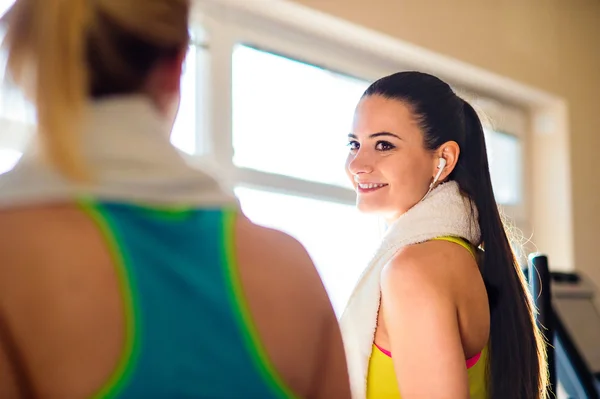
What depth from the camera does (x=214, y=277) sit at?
2.39 feet

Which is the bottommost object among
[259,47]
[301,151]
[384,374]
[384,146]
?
[384,374]

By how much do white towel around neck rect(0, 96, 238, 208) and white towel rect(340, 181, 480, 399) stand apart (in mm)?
672

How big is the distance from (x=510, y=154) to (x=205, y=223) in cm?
337

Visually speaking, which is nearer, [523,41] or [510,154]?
[523,41]

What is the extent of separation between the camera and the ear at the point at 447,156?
1496 mm

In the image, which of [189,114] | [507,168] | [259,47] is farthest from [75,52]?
[507,168]

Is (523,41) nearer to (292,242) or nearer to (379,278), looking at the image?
(379,278)

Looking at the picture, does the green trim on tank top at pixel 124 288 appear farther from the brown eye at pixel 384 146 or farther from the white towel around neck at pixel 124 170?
the brown eye at pixel 384 146

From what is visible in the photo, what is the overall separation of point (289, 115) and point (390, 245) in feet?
4.80

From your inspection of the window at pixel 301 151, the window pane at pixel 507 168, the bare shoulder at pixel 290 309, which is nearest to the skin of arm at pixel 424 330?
the bare shoulder at pixel 290 309

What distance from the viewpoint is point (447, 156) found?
1.50 meters

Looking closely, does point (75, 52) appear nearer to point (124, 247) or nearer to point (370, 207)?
point (124, 247)

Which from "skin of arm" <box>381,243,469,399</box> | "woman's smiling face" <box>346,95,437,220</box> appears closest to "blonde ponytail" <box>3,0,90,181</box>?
"skin of arm" <box>381,243,469,399</box>

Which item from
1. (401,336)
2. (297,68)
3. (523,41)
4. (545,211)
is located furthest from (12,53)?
(545,211)
